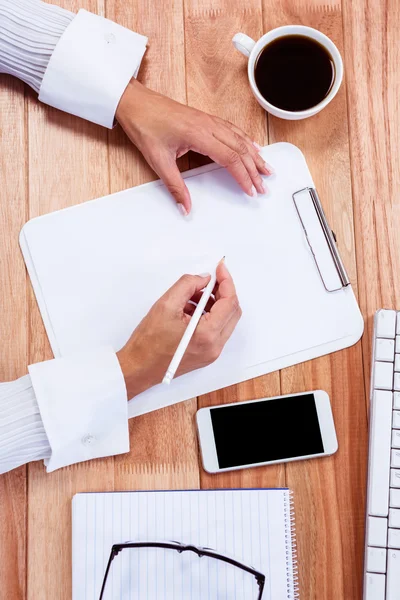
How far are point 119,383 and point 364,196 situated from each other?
41 cm

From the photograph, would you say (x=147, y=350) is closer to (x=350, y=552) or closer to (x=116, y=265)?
(x=116, y=265)

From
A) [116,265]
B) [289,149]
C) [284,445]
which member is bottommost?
[284,445]

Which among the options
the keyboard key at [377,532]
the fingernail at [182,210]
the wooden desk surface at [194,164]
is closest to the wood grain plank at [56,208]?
the wooden desk surface at [194,164]

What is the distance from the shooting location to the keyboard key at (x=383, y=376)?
2.39 feet

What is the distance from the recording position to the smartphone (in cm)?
75

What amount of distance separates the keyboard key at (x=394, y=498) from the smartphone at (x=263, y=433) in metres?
0.08

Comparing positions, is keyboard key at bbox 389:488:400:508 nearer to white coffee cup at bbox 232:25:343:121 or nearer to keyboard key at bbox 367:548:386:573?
keyboard key at bbox 367:548:386:573

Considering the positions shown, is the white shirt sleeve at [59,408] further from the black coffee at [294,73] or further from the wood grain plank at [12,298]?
the black coffee at [294,73]

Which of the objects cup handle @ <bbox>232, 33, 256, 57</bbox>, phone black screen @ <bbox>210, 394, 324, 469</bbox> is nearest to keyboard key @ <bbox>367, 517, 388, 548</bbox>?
phone black screen @ <bbox>210, 394, 324, 469</bbox>

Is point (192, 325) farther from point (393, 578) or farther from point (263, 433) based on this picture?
point (393, 578)

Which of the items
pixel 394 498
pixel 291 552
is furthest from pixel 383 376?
pixel 291 552

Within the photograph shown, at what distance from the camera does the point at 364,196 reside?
2.61 feet

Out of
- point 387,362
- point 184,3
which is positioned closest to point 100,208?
point 184,3

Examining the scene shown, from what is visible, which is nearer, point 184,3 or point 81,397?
point 81,397
